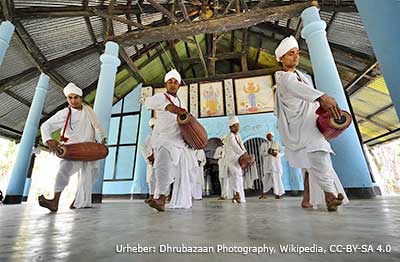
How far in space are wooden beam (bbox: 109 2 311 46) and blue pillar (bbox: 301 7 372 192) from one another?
0.83 metres

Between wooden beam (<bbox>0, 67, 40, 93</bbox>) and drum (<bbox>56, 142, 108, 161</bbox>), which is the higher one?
wooden beam (<bbox>0, 67, 40, 93</bbox>)

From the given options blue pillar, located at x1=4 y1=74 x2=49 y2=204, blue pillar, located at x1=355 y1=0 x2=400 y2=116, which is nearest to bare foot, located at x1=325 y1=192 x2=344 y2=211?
blue pillar, located at x1=355 y1=0 x2=400 y2=116

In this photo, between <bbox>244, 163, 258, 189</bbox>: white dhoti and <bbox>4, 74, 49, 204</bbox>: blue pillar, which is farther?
<bbox>244, 163, 258, 189</bbox>: white dhoti

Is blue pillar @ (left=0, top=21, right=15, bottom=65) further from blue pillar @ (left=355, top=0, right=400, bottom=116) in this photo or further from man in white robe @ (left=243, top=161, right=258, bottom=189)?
man in white robe @ (left=243, top=161, right=258, bottom=189)

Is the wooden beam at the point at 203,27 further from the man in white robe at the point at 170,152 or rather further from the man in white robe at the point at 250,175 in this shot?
the man in white robe at the point at 250,175

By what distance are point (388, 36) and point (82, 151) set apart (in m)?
2.58

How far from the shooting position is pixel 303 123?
1.69 metres

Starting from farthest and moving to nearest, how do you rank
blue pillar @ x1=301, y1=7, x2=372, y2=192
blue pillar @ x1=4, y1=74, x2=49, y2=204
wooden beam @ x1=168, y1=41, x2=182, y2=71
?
wooden beam @ x1=168, y1=41, x2=182, y2=71, blue pillar @ x1=4, y1=74, x2=49, y2=204, blue pillar @ x1=301, y1=7, x2=372, y2=192

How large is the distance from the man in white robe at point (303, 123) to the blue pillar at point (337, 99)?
1611 mm

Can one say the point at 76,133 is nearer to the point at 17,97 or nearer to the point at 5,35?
the point at 5,35

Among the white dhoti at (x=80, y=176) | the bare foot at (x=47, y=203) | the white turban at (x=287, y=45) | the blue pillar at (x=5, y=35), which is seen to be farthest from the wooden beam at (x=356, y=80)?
the blue pillar at (x=5, y=35)

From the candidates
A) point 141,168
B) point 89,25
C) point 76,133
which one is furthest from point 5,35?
point 141,168

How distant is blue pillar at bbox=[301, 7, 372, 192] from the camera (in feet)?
9.89

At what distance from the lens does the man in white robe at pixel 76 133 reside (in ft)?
7.86
